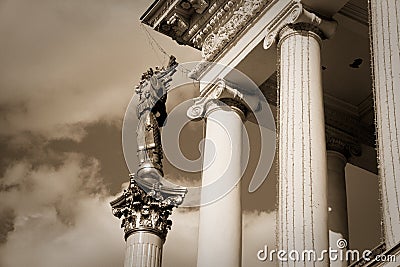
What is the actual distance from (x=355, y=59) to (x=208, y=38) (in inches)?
113

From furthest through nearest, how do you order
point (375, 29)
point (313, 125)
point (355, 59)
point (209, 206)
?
point (355, 59) < point (209, 206) < point (313, 125) < point (375, 29)

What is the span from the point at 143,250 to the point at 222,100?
3.19 m

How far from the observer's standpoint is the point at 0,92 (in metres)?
39.9

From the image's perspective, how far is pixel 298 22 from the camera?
70.8ft

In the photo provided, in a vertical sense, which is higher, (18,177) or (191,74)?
(18,177)

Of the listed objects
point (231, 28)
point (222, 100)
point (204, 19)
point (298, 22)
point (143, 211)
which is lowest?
point (143, 211)

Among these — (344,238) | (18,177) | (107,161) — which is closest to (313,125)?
(344,238)

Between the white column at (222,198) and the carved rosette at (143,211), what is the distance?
4.24 feet

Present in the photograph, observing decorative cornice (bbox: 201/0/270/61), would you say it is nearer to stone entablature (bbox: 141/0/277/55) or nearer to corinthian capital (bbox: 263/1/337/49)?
stone entablature (bbox: 141/0/277/55)

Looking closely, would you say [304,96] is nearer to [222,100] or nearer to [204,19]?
[222,100]

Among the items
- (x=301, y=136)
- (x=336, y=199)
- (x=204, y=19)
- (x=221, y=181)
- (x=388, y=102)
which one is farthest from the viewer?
(x=204, y=19)

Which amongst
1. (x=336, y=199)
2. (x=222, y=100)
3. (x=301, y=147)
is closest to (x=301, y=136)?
(x=301, y=147)

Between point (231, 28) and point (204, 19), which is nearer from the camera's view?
point (231, 28)

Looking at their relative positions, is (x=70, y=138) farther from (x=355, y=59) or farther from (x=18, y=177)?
(x=355, y=59)
